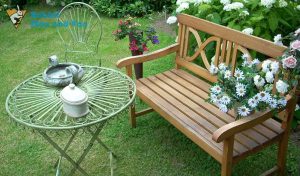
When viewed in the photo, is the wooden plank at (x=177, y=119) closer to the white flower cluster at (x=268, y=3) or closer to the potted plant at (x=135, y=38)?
the potted plant at (x=135, y=38)

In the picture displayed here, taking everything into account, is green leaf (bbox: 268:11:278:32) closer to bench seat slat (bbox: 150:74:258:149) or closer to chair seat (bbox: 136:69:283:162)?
chair seat (bbox: 136:69:283:162)

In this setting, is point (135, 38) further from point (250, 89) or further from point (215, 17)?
point (250, 89)

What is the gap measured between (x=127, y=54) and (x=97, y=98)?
268 centimetres

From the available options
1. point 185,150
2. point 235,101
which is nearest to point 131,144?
point 185,150

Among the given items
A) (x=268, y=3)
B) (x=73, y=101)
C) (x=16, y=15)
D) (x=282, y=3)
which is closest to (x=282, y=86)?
(x=268, y=3)

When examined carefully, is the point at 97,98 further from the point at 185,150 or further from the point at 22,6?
the point at 22,6

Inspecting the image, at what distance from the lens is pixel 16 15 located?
22.1 feet

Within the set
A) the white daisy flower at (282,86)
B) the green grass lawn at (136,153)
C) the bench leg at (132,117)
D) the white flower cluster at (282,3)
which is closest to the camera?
the white daisy flower at (282,86)

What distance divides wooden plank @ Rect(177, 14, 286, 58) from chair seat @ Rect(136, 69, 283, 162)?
0.50 meters

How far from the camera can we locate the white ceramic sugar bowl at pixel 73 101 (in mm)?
2098

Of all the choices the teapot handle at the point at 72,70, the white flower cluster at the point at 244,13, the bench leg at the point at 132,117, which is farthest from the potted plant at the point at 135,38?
the teapot handle at the point at 72,70

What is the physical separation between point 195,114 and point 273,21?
3.73 ft

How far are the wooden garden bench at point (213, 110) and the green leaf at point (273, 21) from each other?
1.38ft

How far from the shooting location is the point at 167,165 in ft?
9.50
